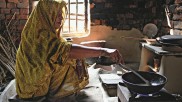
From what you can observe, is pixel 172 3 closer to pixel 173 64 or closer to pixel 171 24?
pixel 171 24

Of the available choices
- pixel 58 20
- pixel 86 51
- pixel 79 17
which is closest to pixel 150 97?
pixel 86 51

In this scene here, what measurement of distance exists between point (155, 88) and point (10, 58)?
2065mm

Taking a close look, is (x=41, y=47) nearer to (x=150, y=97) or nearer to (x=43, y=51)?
(x=43, y=51)

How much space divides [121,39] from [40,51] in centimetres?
209

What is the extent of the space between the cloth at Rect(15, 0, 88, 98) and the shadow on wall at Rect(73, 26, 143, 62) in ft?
5.76

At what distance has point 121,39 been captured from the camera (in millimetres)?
4020

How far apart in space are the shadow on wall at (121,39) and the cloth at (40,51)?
176 cm

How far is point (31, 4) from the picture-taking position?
145 inches

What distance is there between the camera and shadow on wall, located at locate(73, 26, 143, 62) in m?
3.98

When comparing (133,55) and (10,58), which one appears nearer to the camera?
(10,58)

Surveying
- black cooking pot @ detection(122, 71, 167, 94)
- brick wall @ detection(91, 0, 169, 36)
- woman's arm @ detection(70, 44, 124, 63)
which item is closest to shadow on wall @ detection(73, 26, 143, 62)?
brick wall @ detection(91, 0, 169, 36)

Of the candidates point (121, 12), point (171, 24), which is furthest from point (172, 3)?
point (121, 12)

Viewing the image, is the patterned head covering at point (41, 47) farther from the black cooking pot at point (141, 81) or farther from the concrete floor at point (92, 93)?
the black cooking pot at point (141, 81)

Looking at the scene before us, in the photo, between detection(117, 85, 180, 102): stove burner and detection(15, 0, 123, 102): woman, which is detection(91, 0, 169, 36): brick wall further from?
detection(117, 85, 180, 102): stove burner
